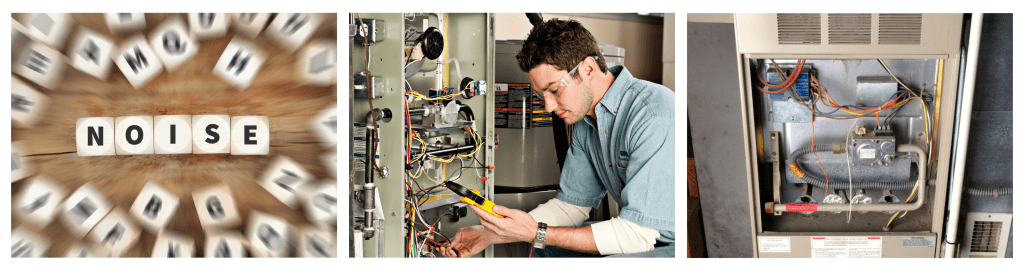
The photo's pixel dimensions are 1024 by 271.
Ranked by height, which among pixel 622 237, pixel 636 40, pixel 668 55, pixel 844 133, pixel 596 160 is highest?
pixel 636 40

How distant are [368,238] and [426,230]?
75cm

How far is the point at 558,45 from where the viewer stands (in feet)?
7.75

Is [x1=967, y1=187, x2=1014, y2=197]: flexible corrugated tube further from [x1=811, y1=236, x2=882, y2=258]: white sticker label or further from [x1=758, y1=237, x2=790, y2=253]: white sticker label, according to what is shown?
[x1=758, y1=237, x2=790, y2=253]: white sticker label

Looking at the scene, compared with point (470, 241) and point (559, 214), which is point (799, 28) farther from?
point (470, 241)

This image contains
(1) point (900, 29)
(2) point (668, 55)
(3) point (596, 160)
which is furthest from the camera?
(2) point (668, 55)

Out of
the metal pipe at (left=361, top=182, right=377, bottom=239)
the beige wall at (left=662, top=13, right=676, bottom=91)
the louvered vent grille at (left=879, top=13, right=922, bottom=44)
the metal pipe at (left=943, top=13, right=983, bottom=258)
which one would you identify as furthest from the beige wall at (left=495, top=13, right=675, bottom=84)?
the metal pipe at (left=361, top=182, right=377, bottom=239)

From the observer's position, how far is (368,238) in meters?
1.83

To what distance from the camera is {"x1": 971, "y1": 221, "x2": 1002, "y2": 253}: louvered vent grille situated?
2.34 meters

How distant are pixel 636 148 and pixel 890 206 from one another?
3.92ft

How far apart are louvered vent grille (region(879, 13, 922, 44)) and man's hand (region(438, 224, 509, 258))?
1.68 metres

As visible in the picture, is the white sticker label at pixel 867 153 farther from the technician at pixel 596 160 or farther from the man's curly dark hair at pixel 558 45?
the man's curly dark hair at pixel 558 45

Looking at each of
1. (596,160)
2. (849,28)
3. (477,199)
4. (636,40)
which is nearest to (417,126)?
(477,199)

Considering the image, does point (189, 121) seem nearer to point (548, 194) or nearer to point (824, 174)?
point (548, 194)

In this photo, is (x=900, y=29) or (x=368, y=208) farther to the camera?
(x=900, y=29)
